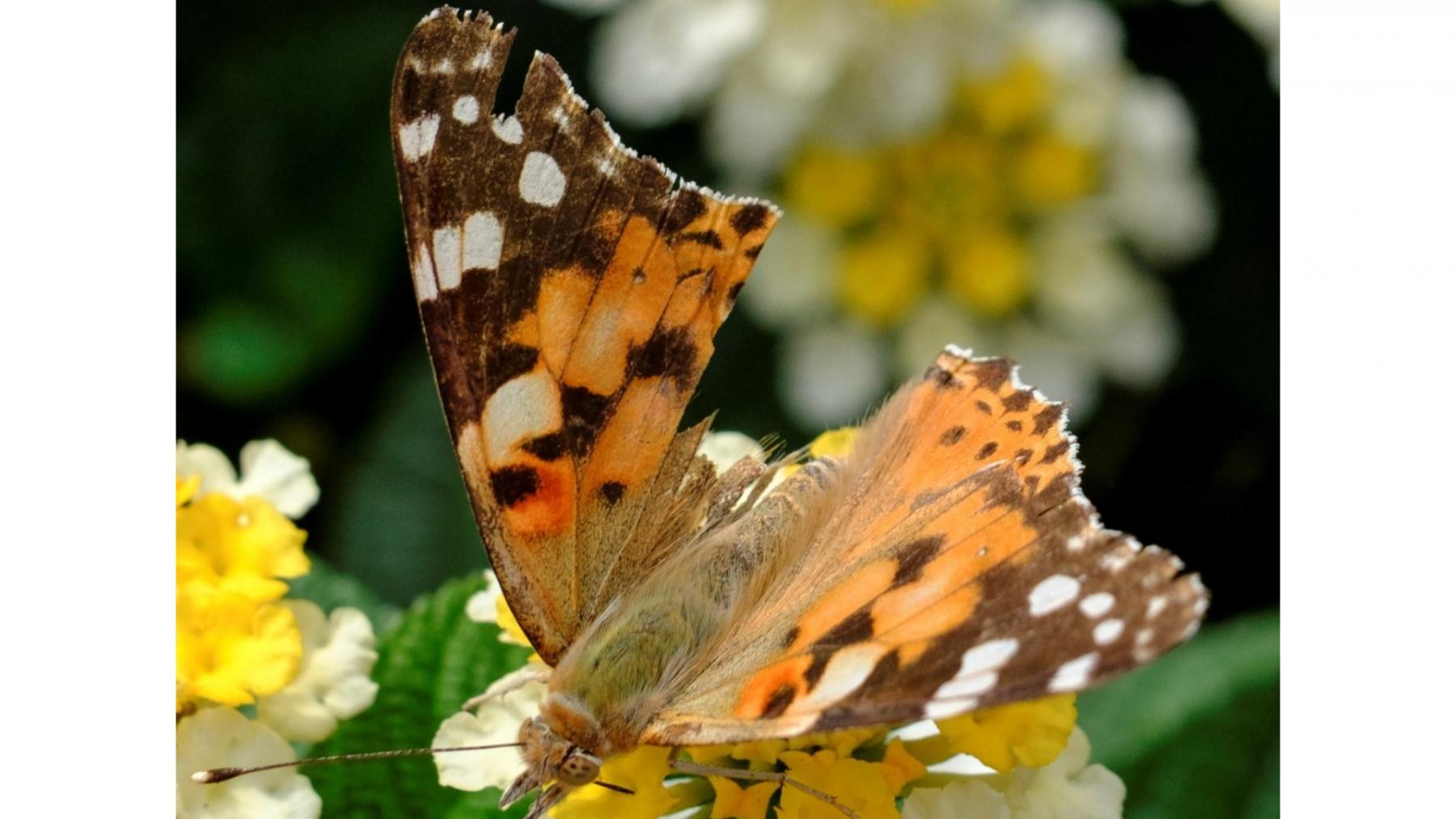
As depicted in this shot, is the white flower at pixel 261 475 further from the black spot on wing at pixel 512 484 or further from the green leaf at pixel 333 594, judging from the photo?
the black spot on wing at pixel 512 484

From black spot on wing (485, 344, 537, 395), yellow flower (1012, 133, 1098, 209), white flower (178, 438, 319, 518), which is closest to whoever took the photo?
black spot on wing (485, 344, 537, 395)

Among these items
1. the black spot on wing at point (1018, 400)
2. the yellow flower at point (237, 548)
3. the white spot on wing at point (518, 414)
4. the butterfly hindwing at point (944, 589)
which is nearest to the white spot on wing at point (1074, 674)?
the butterfly hindwing at point (944, 589)

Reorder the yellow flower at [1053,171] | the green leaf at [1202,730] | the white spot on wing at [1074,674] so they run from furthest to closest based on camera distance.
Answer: the yellow flower at [1053,171] → the green leaf at [1202,730] → the white spot on wing at [1074,674]

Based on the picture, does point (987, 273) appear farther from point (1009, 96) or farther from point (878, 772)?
point (878, 772)

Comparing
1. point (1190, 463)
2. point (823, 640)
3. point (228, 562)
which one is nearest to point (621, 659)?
point (823, 640)

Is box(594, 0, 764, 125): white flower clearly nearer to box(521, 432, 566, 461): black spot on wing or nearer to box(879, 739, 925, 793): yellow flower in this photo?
box(521, 432, 566, 461): black spot on wing

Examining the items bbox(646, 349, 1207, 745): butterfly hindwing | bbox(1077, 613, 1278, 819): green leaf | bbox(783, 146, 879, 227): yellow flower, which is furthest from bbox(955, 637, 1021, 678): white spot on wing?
bbox(783, 146, 879, 227): yellow flower
